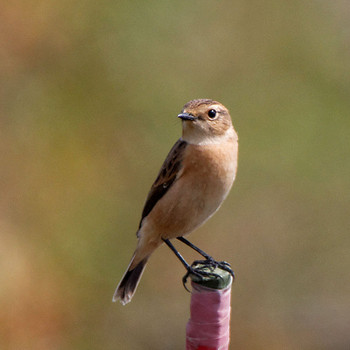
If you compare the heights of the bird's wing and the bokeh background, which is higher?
the bokeh background

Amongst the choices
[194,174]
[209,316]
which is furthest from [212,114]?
[209,316]

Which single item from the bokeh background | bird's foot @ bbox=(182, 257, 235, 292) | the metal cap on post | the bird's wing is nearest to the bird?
the bird's wing

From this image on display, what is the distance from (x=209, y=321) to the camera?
3.88 m

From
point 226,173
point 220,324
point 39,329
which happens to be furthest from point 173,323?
point 220,324

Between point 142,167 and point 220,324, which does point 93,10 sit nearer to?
point 142,167

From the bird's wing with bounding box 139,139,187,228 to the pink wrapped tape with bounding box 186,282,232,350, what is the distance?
4.62 feet

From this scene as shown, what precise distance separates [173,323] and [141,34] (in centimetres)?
410

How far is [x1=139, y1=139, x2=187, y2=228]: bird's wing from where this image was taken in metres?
5.18

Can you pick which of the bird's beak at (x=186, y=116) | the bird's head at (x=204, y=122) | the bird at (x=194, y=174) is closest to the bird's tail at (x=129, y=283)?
the bird at (x=194, y=174)

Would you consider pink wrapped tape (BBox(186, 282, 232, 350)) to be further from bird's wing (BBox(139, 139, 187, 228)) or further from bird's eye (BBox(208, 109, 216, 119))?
bird's eye (BBox(208, 109, 216, 119))

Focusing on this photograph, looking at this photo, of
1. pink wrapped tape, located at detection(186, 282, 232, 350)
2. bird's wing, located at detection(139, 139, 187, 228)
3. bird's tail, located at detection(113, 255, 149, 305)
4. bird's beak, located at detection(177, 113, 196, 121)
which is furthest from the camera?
bird's tail, located at detection(113, 255, 149, 305)

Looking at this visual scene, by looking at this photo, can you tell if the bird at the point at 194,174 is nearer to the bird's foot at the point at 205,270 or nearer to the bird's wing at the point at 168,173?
the bird's wing at the point at 168,173

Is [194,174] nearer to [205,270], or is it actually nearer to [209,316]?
[205,270]

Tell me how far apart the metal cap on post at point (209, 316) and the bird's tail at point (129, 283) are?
1707 millimetres
